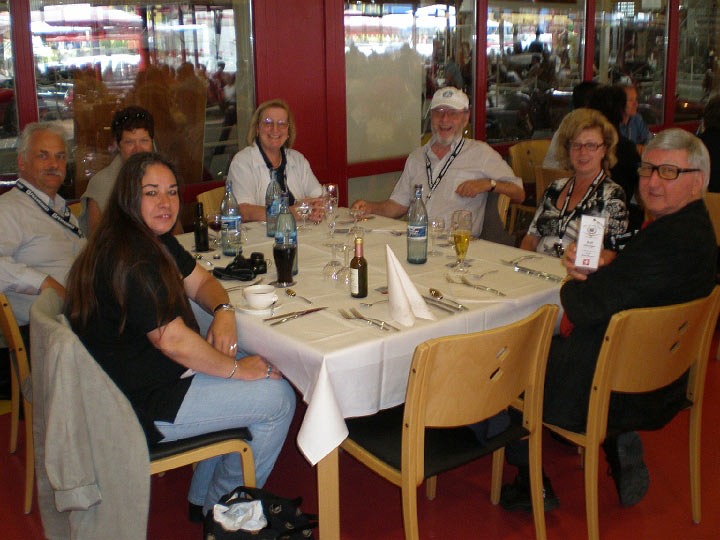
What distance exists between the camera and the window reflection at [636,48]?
290 inches

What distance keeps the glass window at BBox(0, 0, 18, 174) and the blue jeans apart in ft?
8.02

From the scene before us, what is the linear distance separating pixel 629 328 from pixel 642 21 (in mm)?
6475

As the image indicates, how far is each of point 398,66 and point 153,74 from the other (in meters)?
2.01

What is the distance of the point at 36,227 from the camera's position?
A: 3.25 m

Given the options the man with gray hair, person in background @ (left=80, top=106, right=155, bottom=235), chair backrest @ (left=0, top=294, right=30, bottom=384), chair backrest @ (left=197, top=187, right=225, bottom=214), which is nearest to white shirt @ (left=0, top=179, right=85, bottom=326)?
the man with gray hair

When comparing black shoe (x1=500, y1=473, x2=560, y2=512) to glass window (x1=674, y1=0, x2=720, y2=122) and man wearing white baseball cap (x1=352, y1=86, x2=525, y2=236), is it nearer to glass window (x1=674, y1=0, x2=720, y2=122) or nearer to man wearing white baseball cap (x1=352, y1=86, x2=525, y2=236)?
man wearing white baseball cap (x1=352, y1=86, x2=525, y2=236)

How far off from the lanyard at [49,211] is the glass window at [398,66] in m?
2.66

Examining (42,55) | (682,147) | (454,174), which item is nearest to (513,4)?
(454,174)

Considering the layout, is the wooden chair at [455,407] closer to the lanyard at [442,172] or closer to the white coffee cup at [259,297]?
the white coffee cup at [259,297]

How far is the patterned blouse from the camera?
10.8ft

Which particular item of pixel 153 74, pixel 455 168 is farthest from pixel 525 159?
pixel 153 74

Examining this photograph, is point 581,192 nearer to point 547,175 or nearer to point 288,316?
point 547,175

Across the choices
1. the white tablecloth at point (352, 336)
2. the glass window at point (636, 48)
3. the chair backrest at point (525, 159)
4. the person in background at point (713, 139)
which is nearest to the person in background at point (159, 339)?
the white tablecloth at point (352, 336)

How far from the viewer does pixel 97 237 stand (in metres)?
2.21
